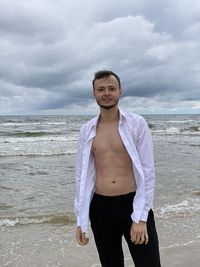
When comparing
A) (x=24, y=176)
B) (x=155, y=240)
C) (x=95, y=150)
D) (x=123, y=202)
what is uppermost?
(x=95, y=150)

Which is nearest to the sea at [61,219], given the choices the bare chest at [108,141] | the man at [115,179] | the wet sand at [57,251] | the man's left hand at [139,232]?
the wet sand at [57,251]

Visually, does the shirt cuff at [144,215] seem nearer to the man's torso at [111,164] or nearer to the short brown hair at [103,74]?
the man's torso at [111,164]

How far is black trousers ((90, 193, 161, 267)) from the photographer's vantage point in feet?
9.15

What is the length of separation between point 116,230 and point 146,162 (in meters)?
0.59

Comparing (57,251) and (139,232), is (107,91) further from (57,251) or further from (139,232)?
(57,251)

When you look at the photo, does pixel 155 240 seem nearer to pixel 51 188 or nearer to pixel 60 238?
pixel 60 238

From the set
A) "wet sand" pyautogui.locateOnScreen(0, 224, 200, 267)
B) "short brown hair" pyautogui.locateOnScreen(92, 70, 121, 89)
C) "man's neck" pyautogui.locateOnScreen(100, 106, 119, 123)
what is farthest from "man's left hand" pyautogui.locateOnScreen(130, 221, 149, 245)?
"wet sand" pyautogui.locateOnScreen(0, 224, 200, 267)

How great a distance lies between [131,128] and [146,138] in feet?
0.43

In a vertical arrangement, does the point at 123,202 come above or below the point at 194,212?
above

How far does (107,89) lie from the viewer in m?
2.79

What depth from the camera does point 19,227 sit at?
21.5ft

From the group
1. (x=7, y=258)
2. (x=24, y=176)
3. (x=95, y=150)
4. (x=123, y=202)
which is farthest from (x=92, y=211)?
(x=24, y=176)

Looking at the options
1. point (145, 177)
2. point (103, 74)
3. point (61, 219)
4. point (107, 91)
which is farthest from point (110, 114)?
point (61, 219)

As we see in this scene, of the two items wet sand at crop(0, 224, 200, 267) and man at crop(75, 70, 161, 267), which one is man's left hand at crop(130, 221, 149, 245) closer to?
man at crop(75, 70, 161, 267)
